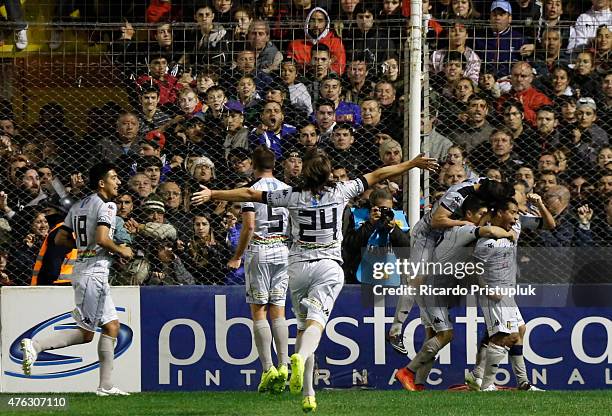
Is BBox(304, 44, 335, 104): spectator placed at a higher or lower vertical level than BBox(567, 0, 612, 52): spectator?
lower

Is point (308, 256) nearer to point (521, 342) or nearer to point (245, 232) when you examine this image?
point (245, 232)

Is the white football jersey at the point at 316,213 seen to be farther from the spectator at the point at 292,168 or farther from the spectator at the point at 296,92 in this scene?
the spectator at the point at 296,92

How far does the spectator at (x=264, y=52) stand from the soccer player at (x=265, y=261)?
5.80 feet

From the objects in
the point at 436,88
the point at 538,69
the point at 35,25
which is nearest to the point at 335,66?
the point at 436,88

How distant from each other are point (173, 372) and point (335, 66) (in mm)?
3397

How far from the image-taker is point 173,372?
11.5 m

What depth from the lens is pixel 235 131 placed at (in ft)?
40.0

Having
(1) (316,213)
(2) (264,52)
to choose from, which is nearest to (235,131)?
(2) (264,52)

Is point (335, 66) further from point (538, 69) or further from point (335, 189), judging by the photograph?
point (335, 189)

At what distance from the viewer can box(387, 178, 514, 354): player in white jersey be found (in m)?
10.9

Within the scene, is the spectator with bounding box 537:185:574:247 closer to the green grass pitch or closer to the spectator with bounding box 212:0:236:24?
the green grass pitch

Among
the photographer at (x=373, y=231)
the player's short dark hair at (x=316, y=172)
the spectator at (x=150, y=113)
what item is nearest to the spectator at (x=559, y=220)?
the photographer at (x=373, y=231)

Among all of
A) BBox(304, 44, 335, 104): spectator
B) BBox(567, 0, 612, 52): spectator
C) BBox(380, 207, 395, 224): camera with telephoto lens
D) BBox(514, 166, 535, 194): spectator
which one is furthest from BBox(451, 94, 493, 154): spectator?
BBox(304, 44, 335, 104): spectator

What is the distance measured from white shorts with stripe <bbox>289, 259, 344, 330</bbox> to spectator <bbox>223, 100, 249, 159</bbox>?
10.2 feet
